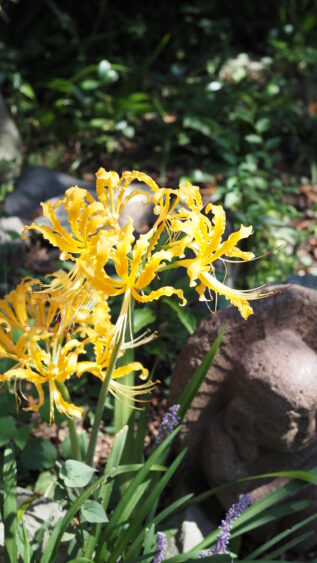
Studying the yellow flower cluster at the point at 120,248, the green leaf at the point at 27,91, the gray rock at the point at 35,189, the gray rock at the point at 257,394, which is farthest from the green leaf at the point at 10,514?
the green leaf at the point at 27,91

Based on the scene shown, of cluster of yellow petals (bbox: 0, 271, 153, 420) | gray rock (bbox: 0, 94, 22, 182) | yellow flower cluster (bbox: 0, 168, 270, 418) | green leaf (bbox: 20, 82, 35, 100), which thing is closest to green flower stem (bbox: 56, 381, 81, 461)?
cluster of yellow petals (bbox: 0, 271, 153, 420)

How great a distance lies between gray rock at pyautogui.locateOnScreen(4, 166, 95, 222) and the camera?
396 cm

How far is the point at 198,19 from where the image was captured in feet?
19.4

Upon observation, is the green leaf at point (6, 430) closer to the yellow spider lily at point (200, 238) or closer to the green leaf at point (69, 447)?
the green leaf at point (69, 447)

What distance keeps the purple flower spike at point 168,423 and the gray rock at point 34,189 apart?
1966 millimetres

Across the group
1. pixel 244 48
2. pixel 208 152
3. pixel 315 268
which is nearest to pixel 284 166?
pixel 208 152

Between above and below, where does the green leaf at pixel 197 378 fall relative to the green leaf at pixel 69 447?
above

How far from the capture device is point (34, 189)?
13.4 ft

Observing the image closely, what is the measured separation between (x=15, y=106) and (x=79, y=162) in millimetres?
763

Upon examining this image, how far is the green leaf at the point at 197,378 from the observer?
7.06ft

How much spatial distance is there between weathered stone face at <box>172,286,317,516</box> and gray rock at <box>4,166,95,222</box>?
1.76 metres

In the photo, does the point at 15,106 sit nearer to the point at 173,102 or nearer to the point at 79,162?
the point at 79,162

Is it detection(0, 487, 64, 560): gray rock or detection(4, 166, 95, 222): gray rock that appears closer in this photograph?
detection(0, 487, 64, 560): gray rock

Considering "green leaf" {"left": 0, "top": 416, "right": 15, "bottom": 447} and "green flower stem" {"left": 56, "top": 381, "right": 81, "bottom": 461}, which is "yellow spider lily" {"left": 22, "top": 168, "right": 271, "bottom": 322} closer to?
"green flower stem" {"left": 56, "top": 381, "right": 81, "bottom": 461}
